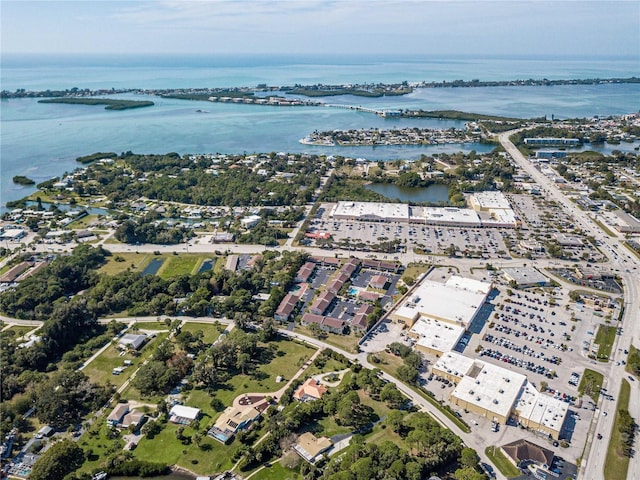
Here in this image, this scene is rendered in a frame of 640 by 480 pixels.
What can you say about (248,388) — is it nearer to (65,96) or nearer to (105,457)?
(105,457)

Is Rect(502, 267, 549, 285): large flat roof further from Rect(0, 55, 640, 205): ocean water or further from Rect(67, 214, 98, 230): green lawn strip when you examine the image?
Rect(67, 214, 98, 230): green lawn strip

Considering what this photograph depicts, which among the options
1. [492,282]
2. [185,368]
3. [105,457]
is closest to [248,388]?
[185,368]

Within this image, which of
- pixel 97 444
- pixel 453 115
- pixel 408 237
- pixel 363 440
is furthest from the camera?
pixel 453 115

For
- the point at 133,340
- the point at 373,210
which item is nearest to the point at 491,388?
the point at 133,340

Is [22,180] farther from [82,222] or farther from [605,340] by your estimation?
[605,340]

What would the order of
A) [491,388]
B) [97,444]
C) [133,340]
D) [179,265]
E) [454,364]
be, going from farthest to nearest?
[179,265] → [133,340] → [454,364] → [491,388] → [97,444]

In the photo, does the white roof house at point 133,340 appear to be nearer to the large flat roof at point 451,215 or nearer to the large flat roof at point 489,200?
the large flat roof at point 451,215

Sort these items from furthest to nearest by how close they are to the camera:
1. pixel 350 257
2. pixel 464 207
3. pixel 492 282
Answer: pixel 464 207, pixel 350 257, pixel 492 282
